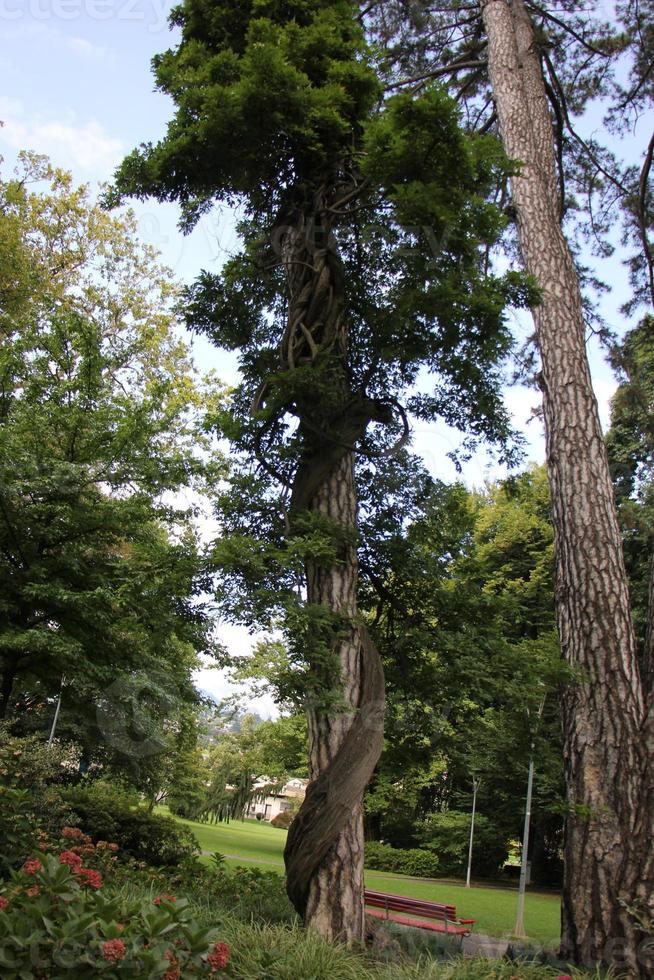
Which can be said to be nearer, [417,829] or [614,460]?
[614,460]

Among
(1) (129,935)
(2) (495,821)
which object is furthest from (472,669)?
(2) (495,821)

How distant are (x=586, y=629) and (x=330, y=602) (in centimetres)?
214

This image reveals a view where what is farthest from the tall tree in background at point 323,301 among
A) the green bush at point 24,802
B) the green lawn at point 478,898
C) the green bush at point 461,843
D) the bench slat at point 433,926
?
the green bush at point 461,843

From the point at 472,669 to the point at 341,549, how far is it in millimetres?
1141

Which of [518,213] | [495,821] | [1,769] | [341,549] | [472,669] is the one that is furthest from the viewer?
[495,821]

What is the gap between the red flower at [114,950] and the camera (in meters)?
2.09

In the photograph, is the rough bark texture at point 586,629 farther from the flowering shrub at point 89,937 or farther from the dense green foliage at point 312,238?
the flowering shrub at point 89,937

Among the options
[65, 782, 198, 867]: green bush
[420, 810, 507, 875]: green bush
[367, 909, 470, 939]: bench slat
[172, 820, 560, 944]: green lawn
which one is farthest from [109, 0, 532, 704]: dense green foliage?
[420, 810, 507, 875]: green bush

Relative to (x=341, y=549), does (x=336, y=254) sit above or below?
above

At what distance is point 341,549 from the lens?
4641 mm

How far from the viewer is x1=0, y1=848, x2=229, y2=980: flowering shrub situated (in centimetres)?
213

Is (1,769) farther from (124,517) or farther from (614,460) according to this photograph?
(614,460)

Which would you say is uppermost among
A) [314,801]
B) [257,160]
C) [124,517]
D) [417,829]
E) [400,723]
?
[257,160]

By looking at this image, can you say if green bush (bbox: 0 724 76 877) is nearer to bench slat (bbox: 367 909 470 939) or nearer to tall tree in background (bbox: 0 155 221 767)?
tall tree in background (bbox: 0 155 221 767)
